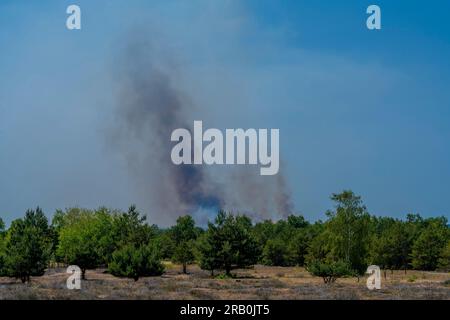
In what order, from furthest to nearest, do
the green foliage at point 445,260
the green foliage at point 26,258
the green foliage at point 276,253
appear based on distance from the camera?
the green foliage at point 276,253
the green foliage at point 445,260
the green foliage at point 26,258

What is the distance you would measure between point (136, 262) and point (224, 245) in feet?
70.7

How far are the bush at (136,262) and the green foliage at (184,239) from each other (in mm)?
37515

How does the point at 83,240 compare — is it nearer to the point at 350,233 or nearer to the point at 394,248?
the point at 350,233

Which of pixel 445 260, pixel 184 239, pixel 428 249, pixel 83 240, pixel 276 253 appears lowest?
pixel 276 253

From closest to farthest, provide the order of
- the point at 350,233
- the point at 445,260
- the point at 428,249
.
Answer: the point at 350,233 < the point at 445,260 < the point at 428,249

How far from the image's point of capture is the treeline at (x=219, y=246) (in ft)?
191

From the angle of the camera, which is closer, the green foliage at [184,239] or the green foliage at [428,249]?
the green foliage at [184,239]

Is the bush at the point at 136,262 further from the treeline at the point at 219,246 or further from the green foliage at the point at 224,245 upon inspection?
the green foliage at the point at 224,245

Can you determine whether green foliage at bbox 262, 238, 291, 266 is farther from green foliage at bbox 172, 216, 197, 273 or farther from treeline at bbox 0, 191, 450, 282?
green foliage at bbox 172, 216, 197, 273

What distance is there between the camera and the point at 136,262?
54156 mm

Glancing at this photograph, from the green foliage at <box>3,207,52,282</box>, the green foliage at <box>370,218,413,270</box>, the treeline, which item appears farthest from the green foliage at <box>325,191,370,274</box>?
the green foliage at <box>3,207,52,282</box>

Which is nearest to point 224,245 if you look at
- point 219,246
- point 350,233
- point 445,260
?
point 219,246

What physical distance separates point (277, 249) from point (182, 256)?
1069 inches

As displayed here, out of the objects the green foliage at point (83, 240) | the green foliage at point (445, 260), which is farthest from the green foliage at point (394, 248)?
the green foliage at point (83, 240)
